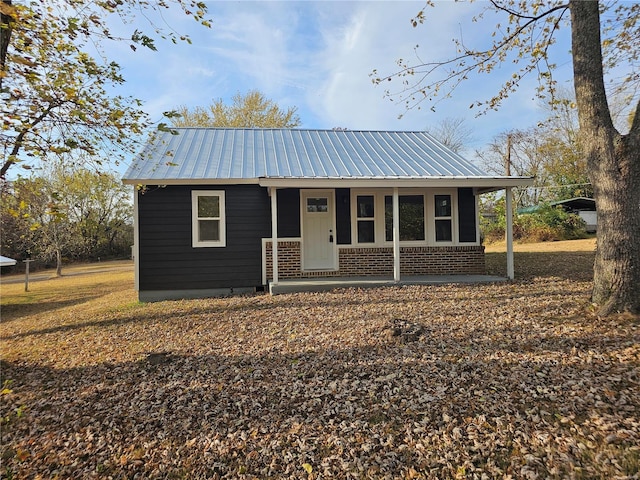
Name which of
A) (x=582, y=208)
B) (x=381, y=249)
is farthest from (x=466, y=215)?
(x=582, y=208)

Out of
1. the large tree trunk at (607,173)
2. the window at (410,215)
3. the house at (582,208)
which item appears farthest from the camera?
the house at (582,208)

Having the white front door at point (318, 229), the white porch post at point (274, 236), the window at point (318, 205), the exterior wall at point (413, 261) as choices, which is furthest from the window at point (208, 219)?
the exterior wall at point (413, 261)

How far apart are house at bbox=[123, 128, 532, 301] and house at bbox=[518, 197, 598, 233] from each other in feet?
55.4

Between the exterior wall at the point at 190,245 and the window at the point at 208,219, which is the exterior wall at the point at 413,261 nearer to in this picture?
the exterior wall at the point at 190,245

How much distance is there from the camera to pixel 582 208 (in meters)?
26.7

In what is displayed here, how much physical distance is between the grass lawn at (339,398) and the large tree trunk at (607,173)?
52 centimetres

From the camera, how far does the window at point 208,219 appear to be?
9.02 m

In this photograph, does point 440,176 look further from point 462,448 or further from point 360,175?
point 462,448

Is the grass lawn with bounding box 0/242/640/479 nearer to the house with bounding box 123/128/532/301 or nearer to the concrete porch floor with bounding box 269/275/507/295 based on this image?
the concrete porch floor with bounding box 269/275/507/295

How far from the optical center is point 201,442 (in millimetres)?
2867

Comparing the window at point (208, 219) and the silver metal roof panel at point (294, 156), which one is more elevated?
the silver metal roof panel at point (294, 156)

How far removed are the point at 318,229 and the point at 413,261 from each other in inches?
110

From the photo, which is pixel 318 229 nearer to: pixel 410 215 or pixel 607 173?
pixel 410 215

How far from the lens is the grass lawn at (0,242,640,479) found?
258 cm
